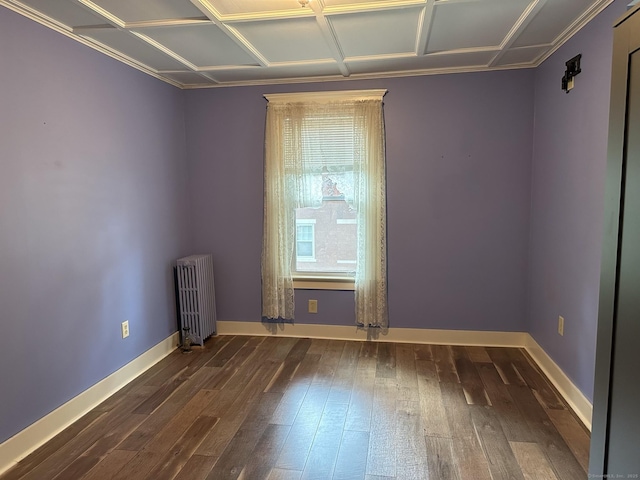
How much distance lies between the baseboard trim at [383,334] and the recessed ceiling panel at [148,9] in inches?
103

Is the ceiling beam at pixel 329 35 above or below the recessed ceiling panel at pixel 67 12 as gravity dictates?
above

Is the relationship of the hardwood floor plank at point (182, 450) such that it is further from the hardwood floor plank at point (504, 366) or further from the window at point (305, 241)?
the hardwood floor plank at point (504, 366)

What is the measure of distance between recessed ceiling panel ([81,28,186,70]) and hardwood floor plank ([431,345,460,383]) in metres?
3.03

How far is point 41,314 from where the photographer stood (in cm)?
222

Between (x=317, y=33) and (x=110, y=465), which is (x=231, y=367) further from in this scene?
(x=317, y=33)

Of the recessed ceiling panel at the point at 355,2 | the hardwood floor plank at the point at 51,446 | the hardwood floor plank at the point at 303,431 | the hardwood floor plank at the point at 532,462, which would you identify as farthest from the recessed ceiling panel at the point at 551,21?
the hardwood floor plank at the point at 51,446

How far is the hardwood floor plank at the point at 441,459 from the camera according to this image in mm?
1921

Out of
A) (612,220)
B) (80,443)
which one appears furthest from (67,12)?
(612,220)

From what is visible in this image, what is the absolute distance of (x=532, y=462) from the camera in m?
2.00

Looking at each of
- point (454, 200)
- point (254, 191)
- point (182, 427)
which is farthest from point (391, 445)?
point (254, 191)

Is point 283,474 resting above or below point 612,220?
below

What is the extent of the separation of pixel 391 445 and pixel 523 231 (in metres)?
2.12

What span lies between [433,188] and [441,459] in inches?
82.8

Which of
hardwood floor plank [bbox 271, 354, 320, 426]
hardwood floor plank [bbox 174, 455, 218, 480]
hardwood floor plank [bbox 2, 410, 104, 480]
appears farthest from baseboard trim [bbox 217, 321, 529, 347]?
hardwood floor plank [bbox 174, 455, 218, 480]
